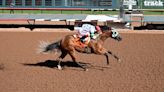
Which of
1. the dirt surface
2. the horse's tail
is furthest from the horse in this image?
the dirt surface

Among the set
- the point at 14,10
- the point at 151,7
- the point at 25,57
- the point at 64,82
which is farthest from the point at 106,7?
the point at 64,82

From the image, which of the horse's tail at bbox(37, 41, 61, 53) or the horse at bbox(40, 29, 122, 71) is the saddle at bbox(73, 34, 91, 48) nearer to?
the horse at bbox(40, 29, 122, 71)

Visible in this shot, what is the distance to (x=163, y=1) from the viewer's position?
90.0 ft

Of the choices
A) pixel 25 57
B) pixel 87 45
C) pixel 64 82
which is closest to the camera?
pixel 64 82

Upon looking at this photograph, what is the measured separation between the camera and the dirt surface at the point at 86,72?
398 inches

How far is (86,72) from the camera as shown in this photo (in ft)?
38.7

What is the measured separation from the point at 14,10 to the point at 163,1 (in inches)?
328

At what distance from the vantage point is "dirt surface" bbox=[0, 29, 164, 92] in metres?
10.1

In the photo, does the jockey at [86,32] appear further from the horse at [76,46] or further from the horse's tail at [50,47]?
the horse's tail at [50,47]

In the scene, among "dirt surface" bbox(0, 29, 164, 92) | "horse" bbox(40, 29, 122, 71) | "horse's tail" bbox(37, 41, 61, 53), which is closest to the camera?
"dirt surface" bbox(0, 29, 164, 92)

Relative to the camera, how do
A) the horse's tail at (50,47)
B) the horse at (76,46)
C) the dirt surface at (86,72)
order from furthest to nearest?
1. the horse's tail at (50,47)
2. the horse at (76,46)
3. the dirt surface at (86,72)

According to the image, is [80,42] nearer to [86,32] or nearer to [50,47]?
[86,32]

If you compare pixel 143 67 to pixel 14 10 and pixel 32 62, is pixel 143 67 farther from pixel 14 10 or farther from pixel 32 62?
pixel 14 10

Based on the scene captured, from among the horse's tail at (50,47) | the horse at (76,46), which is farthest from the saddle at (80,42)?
the horse's tail at (50,47)
